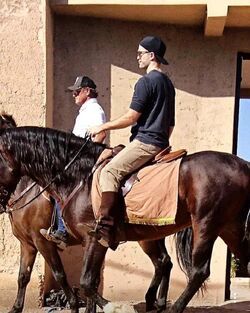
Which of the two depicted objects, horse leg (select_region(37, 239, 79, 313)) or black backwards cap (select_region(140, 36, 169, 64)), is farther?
horse leg (select_region(37, 239, 79, 313))

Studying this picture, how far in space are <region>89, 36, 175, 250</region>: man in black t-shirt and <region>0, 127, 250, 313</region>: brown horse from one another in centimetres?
21

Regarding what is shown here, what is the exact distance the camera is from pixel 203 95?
7.77m

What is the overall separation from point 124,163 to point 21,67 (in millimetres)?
2681

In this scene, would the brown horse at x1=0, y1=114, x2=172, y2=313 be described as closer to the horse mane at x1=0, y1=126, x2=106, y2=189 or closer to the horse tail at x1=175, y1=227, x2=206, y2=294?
the horse tail at x1=175, y1=227, x2=206, y2=294

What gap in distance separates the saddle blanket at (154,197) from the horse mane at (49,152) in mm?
354

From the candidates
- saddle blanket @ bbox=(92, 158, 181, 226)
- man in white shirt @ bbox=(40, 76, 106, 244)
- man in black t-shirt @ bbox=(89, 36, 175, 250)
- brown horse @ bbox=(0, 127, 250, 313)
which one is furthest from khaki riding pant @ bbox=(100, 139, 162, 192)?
man in white shirt @ bbox=(40, 76, 106, 244)

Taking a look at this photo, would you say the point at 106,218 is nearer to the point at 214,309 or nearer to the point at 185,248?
the point at 185,248

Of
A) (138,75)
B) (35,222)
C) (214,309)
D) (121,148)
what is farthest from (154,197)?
(138,75)

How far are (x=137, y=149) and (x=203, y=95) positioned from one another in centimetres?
290

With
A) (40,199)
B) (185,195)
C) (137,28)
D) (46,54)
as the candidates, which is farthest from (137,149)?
(137,28)

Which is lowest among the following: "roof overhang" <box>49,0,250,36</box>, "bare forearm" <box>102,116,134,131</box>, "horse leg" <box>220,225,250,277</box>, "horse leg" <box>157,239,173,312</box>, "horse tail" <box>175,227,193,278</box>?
"horse leg" <box>157,239,173,312</box>

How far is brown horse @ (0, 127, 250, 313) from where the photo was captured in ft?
16.2

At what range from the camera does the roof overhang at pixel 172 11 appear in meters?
7.06

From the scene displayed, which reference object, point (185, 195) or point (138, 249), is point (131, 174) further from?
point (138, 249)
